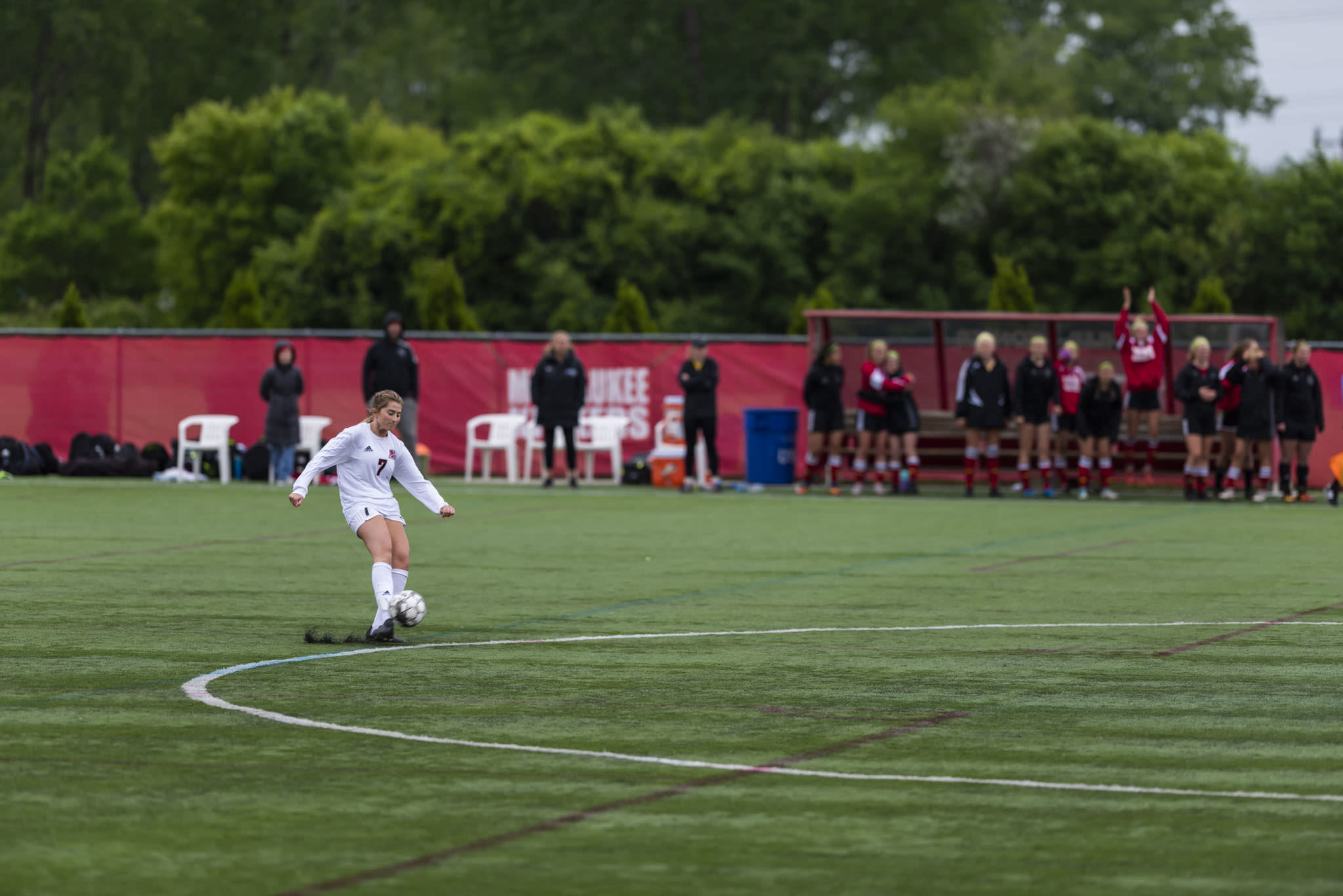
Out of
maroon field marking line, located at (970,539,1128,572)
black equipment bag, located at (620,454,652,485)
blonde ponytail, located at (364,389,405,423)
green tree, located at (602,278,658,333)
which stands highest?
green tree, located at (602,278,658,333)

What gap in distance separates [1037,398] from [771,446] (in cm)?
409

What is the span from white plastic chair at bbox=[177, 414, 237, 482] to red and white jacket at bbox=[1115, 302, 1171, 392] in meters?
13.1

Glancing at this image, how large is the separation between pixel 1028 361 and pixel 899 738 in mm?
18007

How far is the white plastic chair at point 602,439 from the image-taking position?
2874cm

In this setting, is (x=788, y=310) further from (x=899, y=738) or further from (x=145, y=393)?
(x=899, y=738)

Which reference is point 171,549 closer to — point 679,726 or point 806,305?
point 679,726

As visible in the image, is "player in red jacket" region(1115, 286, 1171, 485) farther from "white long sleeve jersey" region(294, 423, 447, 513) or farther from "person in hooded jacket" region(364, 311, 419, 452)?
"white long sleeve jersey" region(294, 423, 447, 513)

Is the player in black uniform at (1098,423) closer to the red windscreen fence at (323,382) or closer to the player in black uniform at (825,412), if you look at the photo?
the player in black uniform at (825,412)

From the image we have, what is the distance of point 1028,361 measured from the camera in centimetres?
2555

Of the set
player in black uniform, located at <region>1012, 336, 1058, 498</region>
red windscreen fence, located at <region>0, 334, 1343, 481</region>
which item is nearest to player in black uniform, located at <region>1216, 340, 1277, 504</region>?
player in black uniform, located at <region>1012, 336, 1058, 498</region>

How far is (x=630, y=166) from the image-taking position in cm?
5181

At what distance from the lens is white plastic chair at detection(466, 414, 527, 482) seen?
28.9 m

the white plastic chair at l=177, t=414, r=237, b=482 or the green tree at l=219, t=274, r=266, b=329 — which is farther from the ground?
the green tree at l=219, t=274, r=266, b=329

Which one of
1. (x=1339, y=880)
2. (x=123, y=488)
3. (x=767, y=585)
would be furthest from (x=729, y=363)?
(x=1339, y=880)
